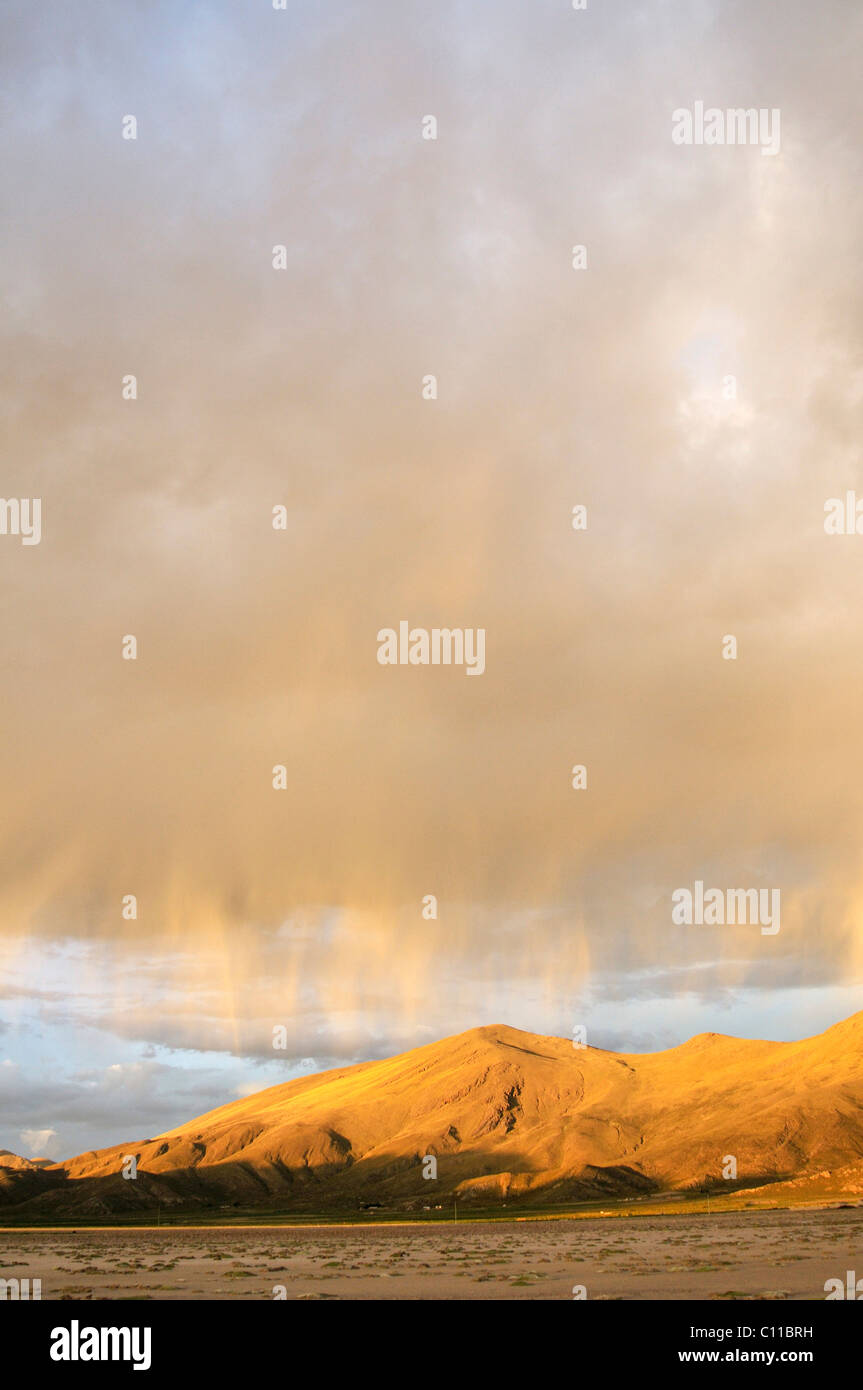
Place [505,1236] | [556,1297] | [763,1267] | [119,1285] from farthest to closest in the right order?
1. [505,1236]
2. [119,1285]
3. [763,1267]
4. [556,1297]

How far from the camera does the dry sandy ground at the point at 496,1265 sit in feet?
195

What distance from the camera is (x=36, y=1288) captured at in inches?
2899

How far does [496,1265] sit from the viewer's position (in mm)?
78125

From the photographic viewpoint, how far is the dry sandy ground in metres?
59.5
